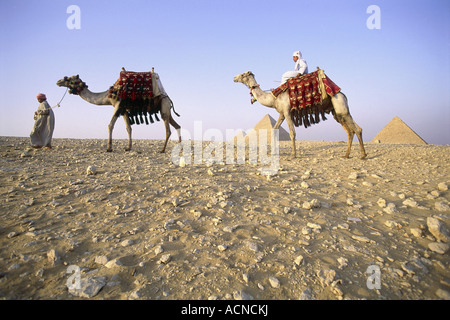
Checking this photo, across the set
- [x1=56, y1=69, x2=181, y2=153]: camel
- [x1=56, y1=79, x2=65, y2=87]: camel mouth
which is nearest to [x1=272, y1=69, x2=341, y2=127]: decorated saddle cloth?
[x1=56, y1=69, x2=181, y2=153]: camel

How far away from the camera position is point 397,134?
681 inches

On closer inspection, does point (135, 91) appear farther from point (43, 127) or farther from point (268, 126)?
point (268, 126)

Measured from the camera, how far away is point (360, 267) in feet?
6.63

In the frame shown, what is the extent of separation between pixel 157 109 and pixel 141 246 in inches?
270

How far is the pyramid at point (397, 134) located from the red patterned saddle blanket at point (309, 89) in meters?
12.6

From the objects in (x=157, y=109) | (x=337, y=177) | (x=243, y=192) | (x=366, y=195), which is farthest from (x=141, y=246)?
(x=157, y=109)

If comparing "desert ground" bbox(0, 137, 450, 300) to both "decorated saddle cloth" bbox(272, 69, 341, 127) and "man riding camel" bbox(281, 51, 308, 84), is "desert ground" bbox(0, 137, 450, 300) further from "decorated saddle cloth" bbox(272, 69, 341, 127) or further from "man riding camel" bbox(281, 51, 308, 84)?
"man riding camel" bbox(281, 51, 308, 84)

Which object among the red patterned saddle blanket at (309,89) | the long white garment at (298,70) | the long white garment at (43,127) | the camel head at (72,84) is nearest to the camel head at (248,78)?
the long white garment at (298,70)

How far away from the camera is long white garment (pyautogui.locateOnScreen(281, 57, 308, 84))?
7.66 metres

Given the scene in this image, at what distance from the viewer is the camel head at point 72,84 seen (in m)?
8.17

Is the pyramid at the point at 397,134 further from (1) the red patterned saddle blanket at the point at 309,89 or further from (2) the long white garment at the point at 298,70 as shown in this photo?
(1) the red patterned saddle blanket at the point at 309,89

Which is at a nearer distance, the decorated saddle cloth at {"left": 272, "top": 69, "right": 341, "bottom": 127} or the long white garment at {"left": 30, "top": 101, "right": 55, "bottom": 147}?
the decorated saddle cloth at {"left": 272, "top": 69, "right": 341, "bottom": 127}

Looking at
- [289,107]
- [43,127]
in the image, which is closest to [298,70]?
[289,107]

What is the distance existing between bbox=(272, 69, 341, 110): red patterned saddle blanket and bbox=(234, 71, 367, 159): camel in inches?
7.3
